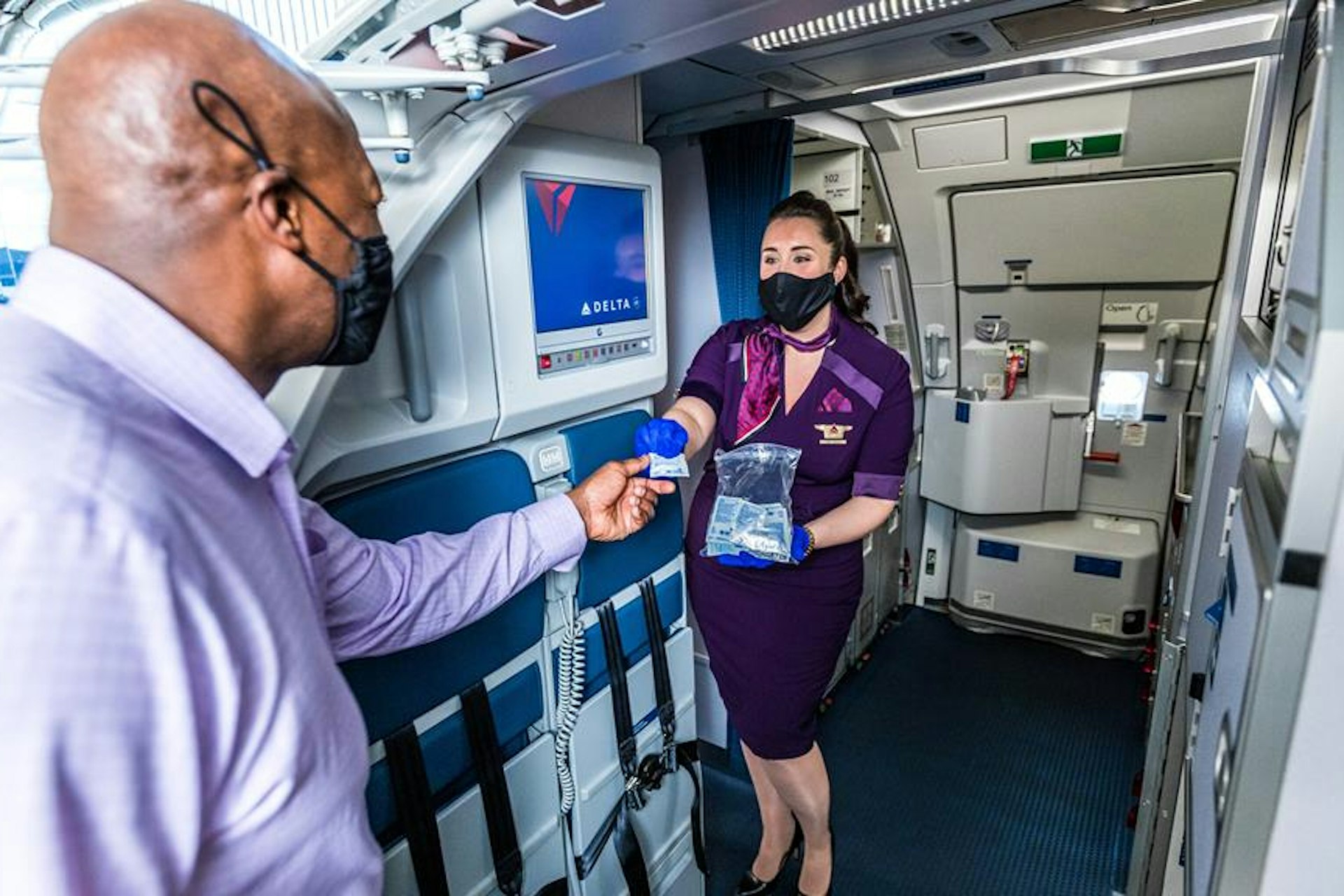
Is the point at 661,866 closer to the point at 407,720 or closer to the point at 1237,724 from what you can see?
the point at 407,720

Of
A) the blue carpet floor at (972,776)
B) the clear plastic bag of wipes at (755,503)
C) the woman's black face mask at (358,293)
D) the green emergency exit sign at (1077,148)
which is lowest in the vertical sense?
the blue carpet floor at (972,776)

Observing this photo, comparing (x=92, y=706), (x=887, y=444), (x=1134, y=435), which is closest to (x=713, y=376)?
(x=887, y=444)

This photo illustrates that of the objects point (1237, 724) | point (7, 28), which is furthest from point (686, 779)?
point (7, 28)

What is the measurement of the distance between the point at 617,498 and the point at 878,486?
0.79 metres

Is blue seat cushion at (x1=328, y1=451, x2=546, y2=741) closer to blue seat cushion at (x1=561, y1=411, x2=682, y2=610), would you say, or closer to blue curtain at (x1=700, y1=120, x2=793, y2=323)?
blue seat cushion at (x1=561, y1=411, x2=682, y2=610)

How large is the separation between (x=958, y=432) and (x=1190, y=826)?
3.09 m

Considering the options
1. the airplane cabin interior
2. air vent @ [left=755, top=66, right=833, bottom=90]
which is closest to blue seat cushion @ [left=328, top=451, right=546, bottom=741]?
the airplane cabin interior

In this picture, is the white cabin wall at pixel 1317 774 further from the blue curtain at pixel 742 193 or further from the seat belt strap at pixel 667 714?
the blue curtain at pixel 742 193

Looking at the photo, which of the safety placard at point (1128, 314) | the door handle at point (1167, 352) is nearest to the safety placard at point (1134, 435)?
the door handle at point (1167, 352)

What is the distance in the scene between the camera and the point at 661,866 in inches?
95.0

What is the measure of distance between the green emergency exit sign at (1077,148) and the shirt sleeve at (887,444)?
6.08 feet

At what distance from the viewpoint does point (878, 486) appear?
2143 mm

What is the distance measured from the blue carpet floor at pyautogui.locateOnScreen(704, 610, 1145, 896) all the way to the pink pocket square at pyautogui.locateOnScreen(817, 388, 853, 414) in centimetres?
175

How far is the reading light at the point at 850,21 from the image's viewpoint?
1.43 m
